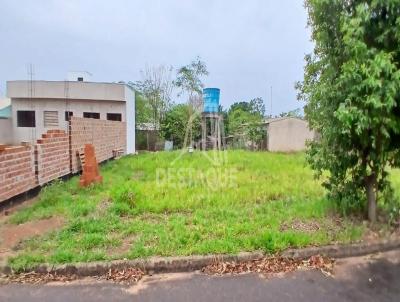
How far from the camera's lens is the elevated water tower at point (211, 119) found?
13500 millimetres

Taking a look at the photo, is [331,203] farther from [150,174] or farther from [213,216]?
[150,174]

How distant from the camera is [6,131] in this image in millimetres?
17500

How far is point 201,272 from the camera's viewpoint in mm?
3031

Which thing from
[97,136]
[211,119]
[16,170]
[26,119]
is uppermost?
[26,119]

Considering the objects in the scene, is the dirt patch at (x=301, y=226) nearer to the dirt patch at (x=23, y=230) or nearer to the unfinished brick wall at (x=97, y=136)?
the dirt patch at (x=23, y=230)

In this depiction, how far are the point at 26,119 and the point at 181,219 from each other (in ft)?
54.8

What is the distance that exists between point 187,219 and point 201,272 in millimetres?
1309

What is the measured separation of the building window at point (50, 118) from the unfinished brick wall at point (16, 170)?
500 inches

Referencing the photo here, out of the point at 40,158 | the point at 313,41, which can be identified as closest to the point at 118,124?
the point at 40,158

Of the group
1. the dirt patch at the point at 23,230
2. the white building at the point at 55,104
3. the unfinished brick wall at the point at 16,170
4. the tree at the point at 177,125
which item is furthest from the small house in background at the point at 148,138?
the dirt patch at the point at 23,230

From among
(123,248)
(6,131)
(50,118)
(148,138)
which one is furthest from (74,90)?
(123,248)

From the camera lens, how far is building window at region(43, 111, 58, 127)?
57.1 ft

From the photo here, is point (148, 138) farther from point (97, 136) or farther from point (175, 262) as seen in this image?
point (175, 262)

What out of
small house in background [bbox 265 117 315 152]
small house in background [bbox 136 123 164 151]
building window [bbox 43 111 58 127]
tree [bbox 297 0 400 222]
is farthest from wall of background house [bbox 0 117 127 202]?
small house in background [bbox 265 117 315 152]
